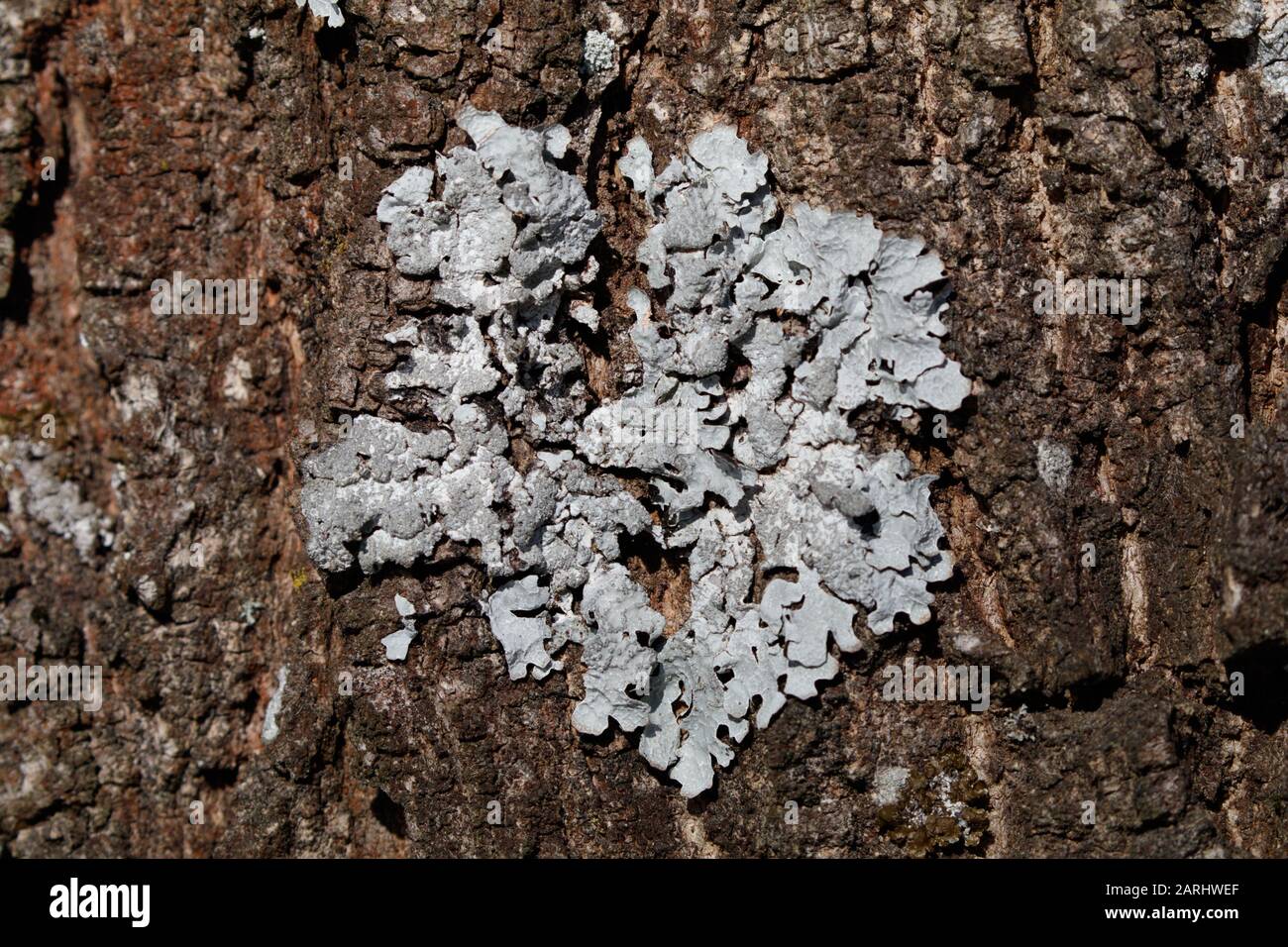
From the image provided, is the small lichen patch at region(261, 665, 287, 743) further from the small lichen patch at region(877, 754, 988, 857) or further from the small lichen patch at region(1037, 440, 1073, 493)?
the small lichen patch at region(1037, 440, 1073, 493)

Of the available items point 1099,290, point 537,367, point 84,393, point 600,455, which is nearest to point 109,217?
point 84,393

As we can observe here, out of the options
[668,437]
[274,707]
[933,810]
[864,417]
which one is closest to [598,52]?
[668,437]

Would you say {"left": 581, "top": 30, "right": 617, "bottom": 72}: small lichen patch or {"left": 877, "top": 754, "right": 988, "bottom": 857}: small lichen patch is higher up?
{"left": 581, "top": 30, "right": 617, "bottom": 72}: small lichen patch

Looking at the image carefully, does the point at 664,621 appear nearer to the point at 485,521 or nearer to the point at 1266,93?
the point at 485,521

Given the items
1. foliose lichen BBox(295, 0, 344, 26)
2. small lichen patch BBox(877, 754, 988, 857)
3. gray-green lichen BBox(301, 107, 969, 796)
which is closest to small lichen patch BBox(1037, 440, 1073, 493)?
gray-green lichen BBox(301, 107, 969, 796)

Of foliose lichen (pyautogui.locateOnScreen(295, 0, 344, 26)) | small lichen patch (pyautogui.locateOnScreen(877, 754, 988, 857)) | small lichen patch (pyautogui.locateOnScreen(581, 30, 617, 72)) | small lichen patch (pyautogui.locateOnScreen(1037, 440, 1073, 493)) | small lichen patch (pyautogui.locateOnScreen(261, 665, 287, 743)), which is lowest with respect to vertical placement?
small lichen patch (pyautogui.locateOnScreen(877, 754, 988, 857))

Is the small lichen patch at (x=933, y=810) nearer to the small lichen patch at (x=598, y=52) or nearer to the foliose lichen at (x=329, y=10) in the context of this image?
the small lichen patch at (x=598, y=52)
